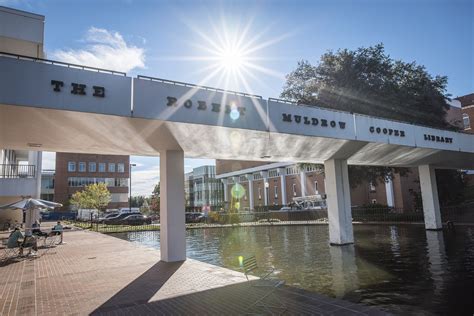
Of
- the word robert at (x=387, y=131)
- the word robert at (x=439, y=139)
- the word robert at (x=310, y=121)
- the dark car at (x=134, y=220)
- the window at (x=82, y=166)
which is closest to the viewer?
the word robert at (x=310, y=121)

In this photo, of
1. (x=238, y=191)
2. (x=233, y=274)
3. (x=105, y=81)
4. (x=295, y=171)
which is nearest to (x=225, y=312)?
(x=233, y=274)

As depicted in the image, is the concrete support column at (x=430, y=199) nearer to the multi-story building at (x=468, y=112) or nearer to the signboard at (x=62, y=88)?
the signboard at (x=62, y=88)

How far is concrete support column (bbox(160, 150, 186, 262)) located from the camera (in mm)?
13477

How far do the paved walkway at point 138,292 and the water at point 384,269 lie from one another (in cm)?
161

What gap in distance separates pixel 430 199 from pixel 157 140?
2141 centimetres

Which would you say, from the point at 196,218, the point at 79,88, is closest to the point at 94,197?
the point at 196,218

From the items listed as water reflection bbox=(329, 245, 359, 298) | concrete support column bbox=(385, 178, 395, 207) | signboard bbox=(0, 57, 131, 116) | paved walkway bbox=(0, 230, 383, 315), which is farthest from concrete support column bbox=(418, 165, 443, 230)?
signboard bbox=(0, 57, 131, 116)

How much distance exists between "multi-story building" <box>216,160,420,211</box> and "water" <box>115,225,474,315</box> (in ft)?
92.0

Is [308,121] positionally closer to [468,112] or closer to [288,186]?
[468,112]

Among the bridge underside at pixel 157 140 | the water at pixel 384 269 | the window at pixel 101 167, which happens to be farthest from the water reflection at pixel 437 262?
the window at pixel 101 167

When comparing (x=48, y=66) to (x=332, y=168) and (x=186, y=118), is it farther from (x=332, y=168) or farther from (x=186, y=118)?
(x=332, y=168)

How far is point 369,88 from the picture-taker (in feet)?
80.4

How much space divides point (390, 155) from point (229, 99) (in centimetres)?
1198

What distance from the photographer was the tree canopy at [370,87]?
2414 centimetres
